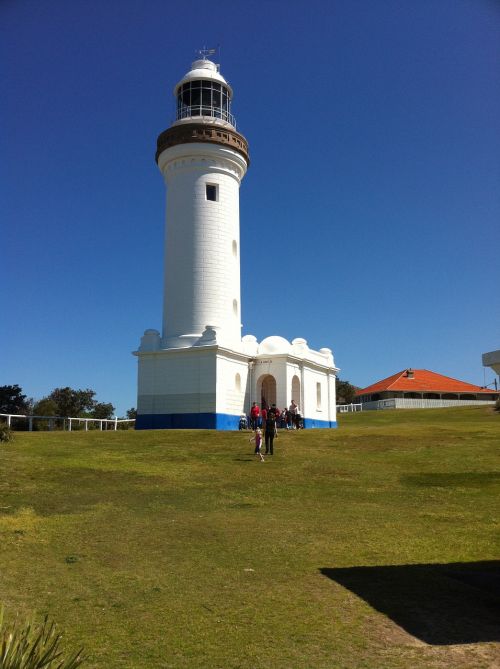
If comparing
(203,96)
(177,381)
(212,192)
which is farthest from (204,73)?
(177,381)

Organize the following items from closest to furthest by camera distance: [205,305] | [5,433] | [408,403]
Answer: [5,433], [205,305], [408,403]

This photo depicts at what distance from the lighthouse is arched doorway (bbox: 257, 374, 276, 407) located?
0.17 feet

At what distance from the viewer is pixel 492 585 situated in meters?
8.11

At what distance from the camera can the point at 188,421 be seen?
2980 centimetres

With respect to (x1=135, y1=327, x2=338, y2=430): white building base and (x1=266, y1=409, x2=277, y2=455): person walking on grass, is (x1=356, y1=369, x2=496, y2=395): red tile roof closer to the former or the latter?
(x1=135, y1=327, x2=338, y2=430): white building base

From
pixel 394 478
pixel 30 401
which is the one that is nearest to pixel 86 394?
pixel 30 401

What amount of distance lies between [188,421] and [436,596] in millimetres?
22755

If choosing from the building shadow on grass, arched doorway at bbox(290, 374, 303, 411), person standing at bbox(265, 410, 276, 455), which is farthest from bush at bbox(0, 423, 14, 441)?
the building shadow on grass

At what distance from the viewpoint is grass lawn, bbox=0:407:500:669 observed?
6.24 m

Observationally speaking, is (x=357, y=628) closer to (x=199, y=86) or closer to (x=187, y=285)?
(x=187, y=285)

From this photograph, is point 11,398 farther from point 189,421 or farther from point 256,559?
point 256,559

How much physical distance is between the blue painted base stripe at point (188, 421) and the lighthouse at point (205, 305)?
48 millimetres

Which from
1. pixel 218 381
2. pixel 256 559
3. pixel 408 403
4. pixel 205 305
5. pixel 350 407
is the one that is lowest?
pixel 256 559

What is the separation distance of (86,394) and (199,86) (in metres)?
26.3
